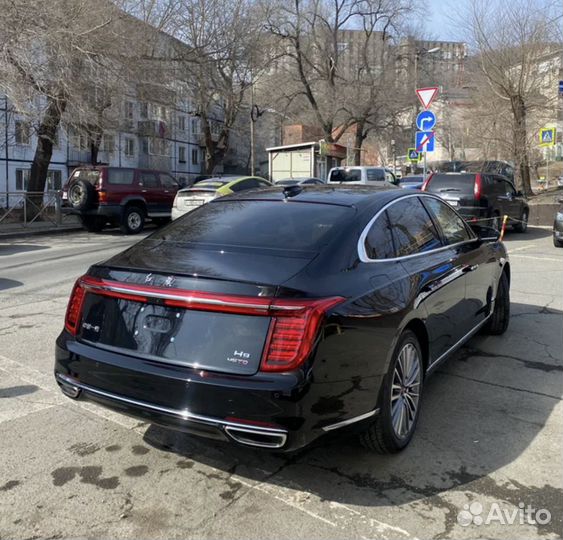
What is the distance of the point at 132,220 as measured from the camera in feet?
55.7

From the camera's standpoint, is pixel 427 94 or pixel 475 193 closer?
pixel 475 193

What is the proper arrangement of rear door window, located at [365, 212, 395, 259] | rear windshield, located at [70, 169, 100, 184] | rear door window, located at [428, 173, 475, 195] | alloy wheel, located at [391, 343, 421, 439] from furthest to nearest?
rear windshield, located at [70, 169, 100, 184]
rear door window, located at [428, 173, 475, 195]
rear door window, located at [365, 212, 395, 259]
alloy wheel, located at [391, 343, 421, 439]

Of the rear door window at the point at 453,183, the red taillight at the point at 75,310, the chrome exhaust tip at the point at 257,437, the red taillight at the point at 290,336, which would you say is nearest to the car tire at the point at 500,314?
the red taillight at the point at 290,336

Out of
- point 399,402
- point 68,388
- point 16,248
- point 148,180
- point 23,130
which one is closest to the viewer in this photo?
point 68,388

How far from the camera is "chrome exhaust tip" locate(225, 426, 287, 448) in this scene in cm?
272

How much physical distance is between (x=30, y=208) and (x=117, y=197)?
3.75 meters

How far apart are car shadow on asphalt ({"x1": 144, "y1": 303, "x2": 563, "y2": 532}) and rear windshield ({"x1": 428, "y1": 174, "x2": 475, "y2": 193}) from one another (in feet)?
31.7

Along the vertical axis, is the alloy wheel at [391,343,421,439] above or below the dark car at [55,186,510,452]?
below

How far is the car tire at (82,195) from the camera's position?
16.1 metres

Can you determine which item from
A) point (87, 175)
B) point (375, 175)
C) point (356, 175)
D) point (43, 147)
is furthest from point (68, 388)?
point (375, 175)

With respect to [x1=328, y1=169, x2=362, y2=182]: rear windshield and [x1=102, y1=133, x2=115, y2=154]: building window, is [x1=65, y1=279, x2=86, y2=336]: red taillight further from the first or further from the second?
[x1=102, y1=133, x2=115, y2=154]: building window

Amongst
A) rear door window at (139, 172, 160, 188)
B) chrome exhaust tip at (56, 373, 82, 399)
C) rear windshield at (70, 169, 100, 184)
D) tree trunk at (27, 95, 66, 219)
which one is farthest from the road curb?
chrome exhaust tip at (56, 373, 82, 399)

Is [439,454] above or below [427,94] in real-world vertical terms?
below

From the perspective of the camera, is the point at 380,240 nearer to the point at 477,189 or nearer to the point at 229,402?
the point at 229,402
